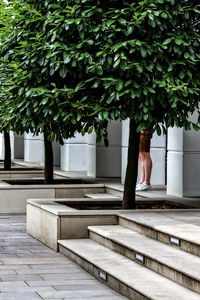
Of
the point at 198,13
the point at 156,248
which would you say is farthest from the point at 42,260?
the point at 198,13

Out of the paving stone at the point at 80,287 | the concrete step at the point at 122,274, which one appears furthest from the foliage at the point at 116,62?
the paving stone at the point at 80,287

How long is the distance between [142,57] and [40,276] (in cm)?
331

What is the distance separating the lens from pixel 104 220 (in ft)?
35.6

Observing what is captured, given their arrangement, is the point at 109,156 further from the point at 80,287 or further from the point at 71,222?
the point at 80,287

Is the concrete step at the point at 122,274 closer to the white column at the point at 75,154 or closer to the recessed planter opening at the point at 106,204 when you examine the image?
the recessed planter opening at the point at 106,204

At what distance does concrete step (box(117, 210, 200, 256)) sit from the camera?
857 centimetres

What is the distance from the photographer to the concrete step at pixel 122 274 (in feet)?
23.9

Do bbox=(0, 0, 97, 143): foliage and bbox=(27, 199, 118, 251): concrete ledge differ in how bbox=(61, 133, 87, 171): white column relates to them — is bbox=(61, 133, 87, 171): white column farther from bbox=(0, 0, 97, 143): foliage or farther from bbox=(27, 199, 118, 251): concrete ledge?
bbox=(27, 199, 118, 251): concrete ledge

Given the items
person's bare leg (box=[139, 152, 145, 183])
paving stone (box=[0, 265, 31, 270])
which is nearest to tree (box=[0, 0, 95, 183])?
paving stone (box=[0, 265, 31, 270])

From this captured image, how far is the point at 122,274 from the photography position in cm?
819

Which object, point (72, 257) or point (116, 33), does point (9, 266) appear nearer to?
point (72, 257)

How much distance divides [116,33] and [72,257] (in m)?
3.14

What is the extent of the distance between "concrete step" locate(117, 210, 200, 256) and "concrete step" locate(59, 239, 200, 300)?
55cm

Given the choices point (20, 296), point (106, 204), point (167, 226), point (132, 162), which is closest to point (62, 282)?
point (20, 296)
